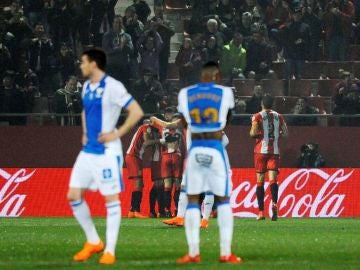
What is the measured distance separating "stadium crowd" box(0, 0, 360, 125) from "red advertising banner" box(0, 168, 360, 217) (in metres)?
1.78

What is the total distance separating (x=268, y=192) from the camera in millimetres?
25375

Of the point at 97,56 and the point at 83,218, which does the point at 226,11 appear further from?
the point at 83,218

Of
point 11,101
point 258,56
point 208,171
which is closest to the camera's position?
point 208,171

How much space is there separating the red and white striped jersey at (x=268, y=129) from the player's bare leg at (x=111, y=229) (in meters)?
10.2

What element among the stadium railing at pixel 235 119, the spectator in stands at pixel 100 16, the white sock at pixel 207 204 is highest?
the spectator in stands at pixel 100 16

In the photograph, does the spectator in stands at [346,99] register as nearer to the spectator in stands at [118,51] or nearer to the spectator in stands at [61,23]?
the spectator in stands at [118,51]

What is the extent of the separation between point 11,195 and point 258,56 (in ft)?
25.6

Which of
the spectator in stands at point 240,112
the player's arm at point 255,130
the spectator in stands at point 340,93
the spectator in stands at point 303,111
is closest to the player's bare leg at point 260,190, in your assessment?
the player's arm at point 255,130

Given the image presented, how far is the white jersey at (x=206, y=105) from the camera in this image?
43.5ft

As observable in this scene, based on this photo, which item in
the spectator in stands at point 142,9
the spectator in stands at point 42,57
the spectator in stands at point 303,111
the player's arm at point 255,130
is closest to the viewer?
the player's arm at point 255,130

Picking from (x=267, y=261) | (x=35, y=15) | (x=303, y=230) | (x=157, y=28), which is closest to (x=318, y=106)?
A: (x=157, y=28)

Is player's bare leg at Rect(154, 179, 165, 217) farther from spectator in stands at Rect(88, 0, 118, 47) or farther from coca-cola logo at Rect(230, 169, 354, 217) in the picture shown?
spectator in stands at Rect(88, 0, 118, 47)

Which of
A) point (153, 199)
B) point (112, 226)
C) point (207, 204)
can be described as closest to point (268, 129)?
point (153, 199)

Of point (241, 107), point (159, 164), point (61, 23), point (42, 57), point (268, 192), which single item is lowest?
point (268, 192)
